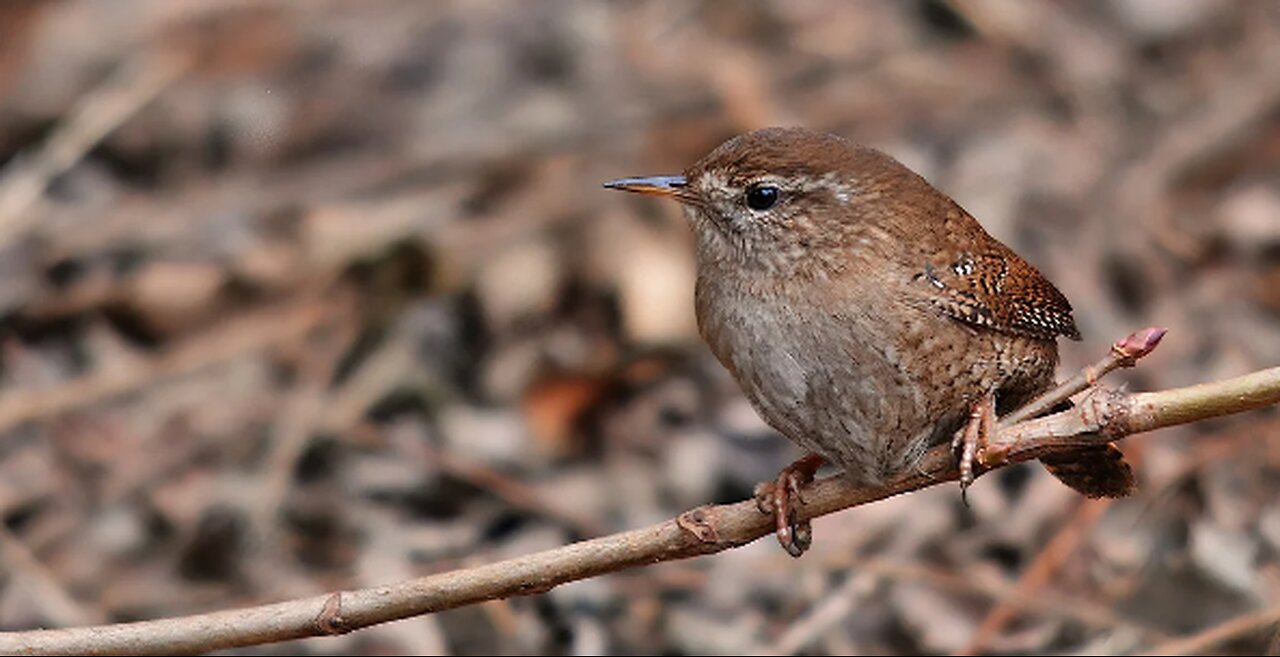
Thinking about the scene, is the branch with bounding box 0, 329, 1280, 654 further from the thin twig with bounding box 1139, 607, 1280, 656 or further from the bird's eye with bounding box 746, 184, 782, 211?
the thin twig with bounding box 1139, 607, 1280, 656

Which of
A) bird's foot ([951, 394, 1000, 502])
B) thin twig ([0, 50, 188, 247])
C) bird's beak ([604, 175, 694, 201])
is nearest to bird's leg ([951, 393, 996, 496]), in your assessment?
bird's foot ([951, 394, 1000, 502])

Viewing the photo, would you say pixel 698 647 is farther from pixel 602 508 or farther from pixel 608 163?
pixel 608 163

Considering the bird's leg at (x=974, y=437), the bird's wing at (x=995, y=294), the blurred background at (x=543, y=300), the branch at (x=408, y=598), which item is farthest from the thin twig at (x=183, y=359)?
the bird's leg at (x=974, y=437)

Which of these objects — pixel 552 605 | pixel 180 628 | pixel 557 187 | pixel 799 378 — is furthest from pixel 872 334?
pixel 557 187

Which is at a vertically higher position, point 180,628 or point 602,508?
point 602,508

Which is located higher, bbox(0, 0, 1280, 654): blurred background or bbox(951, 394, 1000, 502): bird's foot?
bbox(0, 0, 1280, 654): blurred background

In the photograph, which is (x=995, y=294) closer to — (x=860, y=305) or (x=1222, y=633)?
(x=860, y=305)

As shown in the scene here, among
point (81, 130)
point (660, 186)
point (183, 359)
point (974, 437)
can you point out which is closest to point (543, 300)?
point (183, 359)
